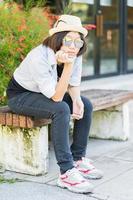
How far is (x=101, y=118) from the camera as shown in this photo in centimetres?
547

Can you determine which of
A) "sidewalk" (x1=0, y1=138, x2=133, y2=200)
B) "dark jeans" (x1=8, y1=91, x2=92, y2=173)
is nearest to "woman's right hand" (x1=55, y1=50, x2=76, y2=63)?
"dark jeans" (x1=8, y1=91, x2=92, y2=173)

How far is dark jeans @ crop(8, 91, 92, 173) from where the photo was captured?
381 cm

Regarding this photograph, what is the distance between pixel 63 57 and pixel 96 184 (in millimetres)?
985

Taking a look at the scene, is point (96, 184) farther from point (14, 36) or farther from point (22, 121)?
point (14, 36)

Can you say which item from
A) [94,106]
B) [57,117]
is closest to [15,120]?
[57,117]

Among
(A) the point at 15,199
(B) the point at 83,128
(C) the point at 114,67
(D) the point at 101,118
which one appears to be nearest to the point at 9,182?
(A) the point at 15,199

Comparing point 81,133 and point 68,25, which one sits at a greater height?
point 68,25

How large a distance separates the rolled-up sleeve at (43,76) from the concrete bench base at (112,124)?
168 centimetres

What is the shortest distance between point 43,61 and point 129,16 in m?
6.94

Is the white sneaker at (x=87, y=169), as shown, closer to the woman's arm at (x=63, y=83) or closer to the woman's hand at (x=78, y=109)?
the woman's hand at (x=78, y=109)

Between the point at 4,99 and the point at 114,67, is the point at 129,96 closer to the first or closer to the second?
the point at 4,99

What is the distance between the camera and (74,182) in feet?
12.4

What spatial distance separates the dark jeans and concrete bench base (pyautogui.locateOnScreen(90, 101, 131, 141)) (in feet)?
4.00

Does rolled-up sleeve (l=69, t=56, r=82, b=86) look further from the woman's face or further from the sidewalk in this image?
the sidewalk
